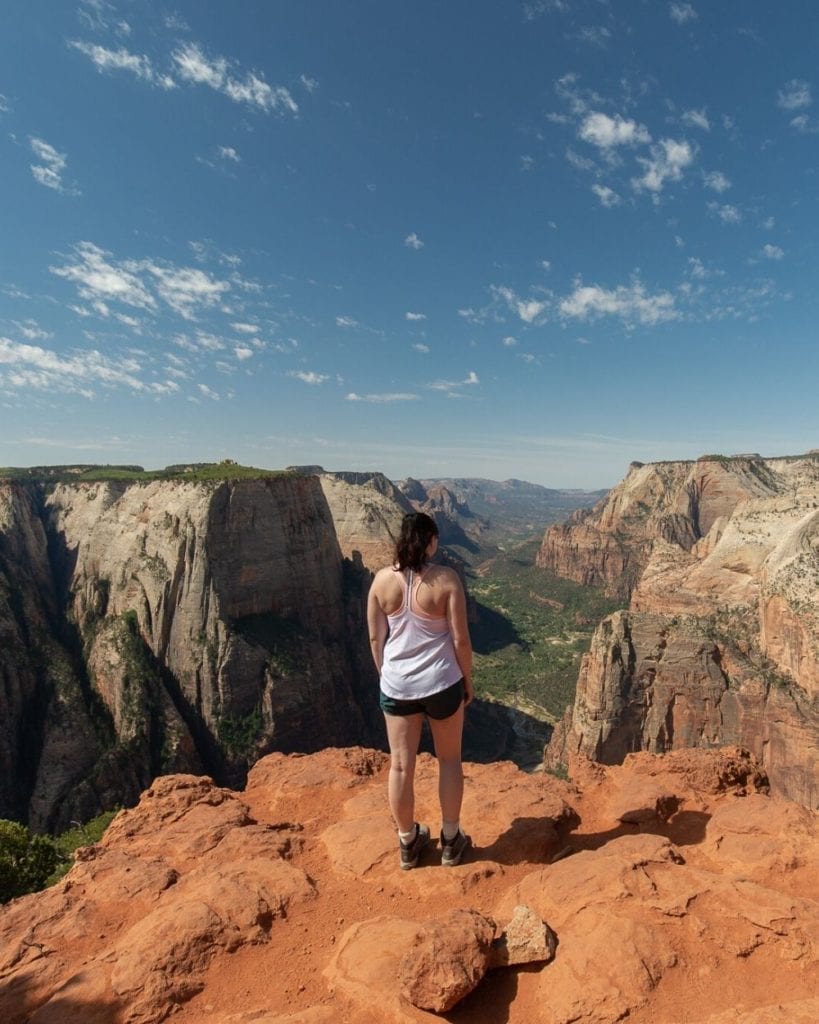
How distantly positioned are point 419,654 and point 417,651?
0.04 metres

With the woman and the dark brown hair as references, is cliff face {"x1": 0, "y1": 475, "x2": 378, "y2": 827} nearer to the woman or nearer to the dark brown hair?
the woman

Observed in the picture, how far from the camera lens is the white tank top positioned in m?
5.88

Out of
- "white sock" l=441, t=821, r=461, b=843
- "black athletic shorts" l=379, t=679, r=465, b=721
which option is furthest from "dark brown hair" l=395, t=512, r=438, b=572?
"white sock" l=441, t=821, r=461, b=843

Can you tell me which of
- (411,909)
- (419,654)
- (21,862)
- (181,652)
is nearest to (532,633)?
(181,652)

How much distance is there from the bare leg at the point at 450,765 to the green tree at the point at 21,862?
1609cm

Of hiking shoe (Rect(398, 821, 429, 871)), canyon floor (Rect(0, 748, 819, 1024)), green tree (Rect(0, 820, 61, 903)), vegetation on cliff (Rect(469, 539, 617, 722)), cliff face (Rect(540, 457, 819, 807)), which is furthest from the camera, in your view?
vegetation on cliff (Rect(469, 539, 617, 722))

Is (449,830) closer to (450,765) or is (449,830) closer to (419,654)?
(450,765)

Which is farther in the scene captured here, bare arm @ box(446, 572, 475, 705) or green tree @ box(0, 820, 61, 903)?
green tree @ box(0, 820, 61, 903)

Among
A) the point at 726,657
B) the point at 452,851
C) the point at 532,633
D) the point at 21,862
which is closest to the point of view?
the point at 452,851

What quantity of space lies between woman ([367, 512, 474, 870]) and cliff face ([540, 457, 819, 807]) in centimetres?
3173

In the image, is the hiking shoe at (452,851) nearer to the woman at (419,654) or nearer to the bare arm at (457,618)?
the woman at (419,654)

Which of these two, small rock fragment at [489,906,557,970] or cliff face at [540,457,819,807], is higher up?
small rock fragment at [489,906,557,970]

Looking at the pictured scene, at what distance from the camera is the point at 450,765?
6.33m

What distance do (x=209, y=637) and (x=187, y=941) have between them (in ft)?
136
